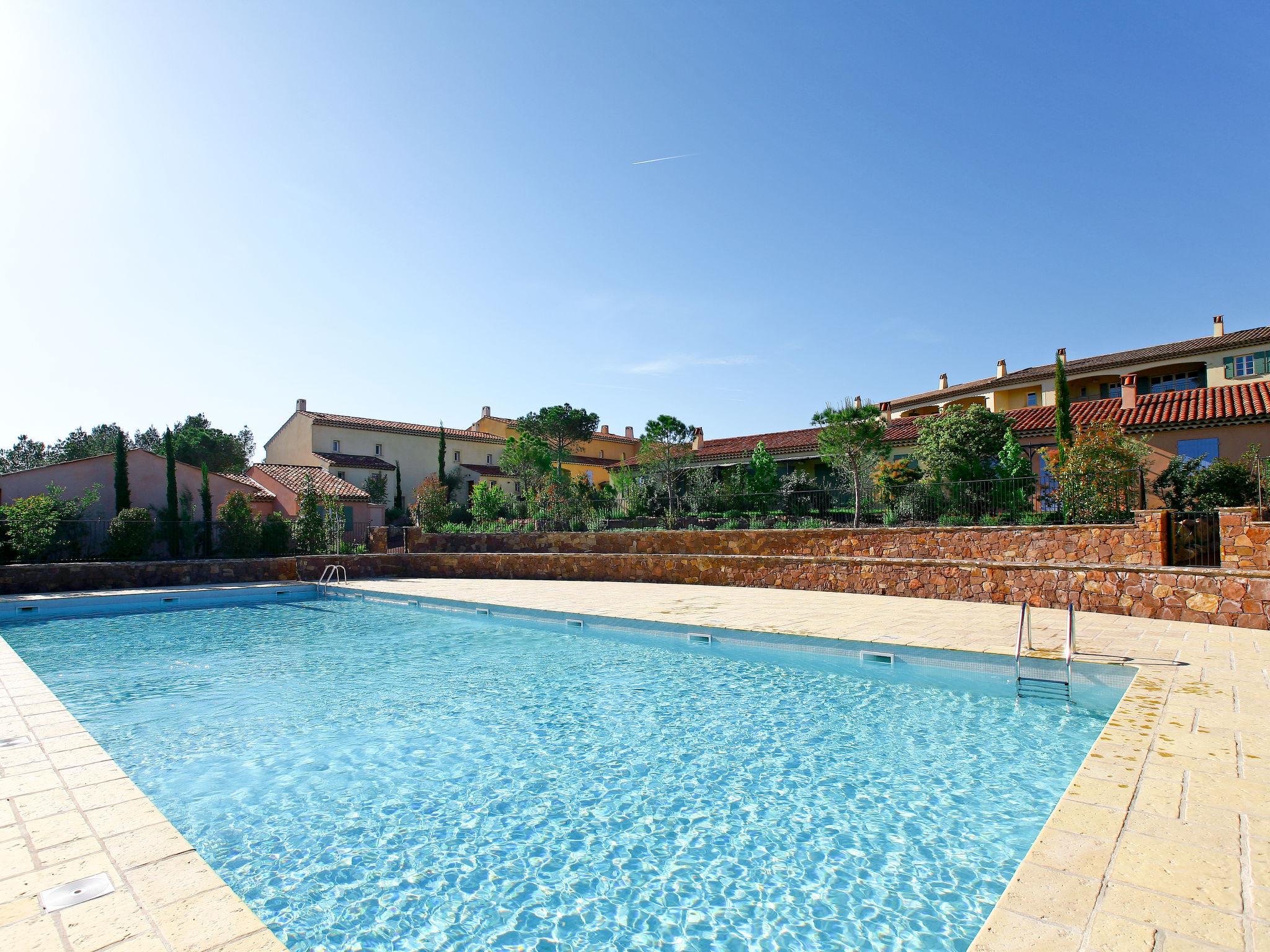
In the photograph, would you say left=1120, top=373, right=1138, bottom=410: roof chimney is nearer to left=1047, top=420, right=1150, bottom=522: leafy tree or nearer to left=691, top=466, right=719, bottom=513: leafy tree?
left=1047, top=420, right=1150, bottom=522: leafy tree

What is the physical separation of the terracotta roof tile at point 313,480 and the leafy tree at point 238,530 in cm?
778

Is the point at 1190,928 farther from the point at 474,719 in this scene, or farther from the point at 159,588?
the point at 159,588

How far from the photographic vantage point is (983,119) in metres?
13.2

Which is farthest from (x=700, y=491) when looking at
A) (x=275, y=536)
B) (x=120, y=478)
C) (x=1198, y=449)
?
(x=120, y=478)

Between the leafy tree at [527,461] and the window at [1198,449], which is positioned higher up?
the leafy tree at [527,461]

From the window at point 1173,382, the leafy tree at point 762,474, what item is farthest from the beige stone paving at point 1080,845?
the window at point 1173,382

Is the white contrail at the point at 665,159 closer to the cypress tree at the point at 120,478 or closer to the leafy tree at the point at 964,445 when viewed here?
the leafy tree at the point at 964,445

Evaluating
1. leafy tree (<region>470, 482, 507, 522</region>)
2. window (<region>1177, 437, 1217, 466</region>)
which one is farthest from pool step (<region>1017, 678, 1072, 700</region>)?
leafy tree (<region>470, 482, 507, 522</region>)

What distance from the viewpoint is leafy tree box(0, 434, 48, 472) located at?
55.5 meters

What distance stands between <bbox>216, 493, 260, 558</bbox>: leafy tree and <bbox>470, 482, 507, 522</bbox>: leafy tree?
686 cm

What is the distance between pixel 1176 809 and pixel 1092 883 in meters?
1.09

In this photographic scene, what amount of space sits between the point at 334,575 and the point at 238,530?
4139mm

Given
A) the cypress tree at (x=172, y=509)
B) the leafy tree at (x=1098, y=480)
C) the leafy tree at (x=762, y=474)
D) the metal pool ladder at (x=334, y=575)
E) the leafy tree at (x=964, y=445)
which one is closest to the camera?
the leafy tree at (x=1098, y=480)

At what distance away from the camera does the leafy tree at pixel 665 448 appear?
79.6ft
